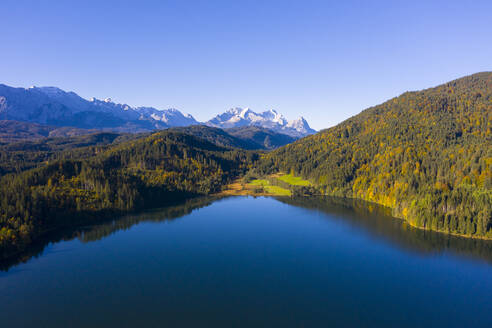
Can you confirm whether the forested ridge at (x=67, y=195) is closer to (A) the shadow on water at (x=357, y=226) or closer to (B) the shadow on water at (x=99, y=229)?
(B) the shadow on water at (x=99, y=229)

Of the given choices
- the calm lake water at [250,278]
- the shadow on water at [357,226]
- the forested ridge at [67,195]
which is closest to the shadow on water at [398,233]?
the shadow on water at [357,226]

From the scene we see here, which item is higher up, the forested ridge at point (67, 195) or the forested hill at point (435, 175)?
the forested hill at point (435, 175)

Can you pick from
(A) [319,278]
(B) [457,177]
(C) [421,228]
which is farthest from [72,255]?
(B) [457,177]

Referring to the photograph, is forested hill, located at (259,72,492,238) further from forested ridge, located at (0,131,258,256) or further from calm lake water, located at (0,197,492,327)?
forested ridge, located at (0,131,258,256)

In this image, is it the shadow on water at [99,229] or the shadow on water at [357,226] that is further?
the shadow on water at [357,226]

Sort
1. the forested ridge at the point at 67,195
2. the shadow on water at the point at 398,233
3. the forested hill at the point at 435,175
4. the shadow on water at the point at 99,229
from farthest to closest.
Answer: the forested hill at the point at 435,175 → the forested ridge at the point at 67,195 → the shadow on water at the point at 398,233 → the shadow on water at the point at 99,229

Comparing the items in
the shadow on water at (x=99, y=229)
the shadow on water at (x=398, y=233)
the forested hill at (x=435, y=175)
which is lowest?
the shadow on water at (x=99, y=229)

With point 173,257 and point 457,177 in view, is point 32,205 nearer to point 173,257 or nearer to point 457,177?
point 173,257

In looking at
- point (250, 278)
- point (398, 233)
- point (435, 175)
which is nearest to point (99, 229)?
point (250, 278)
